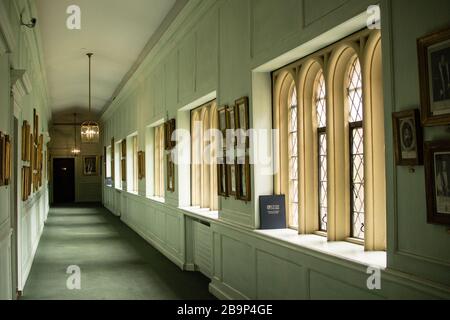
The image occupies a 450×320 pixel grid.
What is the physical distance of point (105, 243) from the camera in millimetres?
12555

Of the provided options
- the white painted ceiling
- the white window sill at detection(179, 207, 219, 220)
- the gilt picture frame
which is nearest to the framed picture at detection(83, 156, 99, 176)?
the white painted ceiling

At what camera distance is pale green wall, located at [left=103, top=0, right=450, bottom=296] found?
3.21m

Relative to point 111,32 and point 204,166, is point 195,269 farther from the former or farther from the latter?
point 111,32

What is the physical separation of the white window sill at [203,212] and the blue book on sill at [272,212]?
167 centimetres

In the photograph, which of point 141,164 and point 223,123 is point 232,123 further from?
point 141,164

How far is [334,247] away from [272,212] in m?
1.37

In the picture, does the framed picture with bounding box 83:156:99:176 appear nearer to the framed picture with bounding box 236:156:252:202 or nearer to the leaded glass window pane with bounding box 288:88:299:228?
the framed picture with bounding box 236:156:252:202

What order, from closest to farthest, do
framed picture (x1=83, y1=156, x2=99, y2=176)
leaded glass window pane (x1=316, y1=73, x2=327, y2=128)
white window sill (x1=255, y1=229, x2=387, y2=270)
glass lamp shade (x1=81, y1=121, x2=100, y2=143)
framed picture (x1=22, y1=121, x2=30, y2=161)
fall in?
white window sill (x1=255, y1=229, x2=387, y2=270)
leaded glass window pane (x1=316, y1=73, x2=327, y2=128)
framed picture (x1=22, y1=121, x2=30, y2=161)
glass lamp shade (x1=81, y1=121, x2=100, y2=143)
framed picture (x1=83, y1=156, x2=99, y2=176)

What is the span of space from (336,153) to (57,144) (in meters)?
25.5

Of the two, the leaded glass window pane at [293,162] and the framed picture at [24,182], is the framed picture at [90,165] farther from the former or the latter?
the leaded glass window pane at [293,162]

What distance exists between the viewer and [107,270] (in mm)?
9031

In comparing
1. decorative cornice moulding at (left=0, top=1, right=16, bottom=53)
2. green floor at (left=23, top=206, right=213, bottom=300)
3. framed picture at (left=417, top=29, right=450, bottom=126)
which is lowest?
green floor at (left=23, top=206, right=213, bottom=300)

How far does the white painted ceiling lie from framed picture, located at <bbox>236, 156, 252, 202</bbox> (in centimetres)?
417
